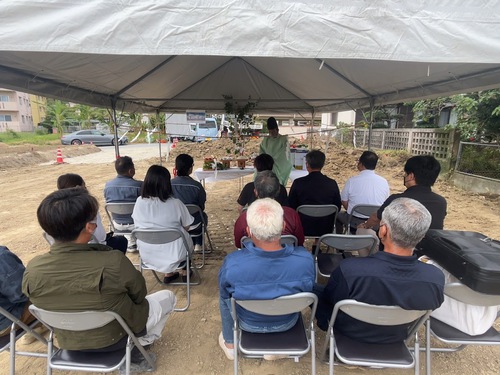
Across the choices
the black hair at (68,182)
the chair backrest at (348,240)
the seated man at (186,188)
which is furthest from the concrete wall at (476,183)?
the black hair at (68,182)

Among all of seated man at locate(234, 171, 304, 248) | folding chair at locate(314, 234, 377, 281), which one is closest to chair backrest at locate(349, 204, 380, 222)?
folding chair at locate(314, 234, 377, 281)

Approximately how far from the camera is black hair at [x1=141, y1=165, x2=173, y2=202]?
98.8 inches

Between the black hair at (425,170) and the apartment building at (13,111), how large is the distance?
39499 mm

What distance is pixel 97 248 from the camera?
1458mm

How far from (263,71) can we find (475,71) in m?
3.06

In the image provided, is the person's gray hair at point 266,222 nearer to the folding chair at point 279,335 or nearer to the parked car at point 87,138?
the folding chair at point 279,335

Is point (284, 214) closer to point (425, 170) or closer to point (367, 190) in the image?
point (425, 170)

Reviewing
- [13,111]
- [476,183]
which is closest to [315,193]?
[476,183]

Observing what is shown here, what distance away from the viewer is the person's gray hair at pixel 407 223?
1.35 metres

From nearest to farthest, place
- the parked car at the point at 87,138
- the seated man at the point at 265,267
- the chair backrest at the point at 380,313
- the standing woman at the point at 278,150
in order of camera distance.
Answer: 1. the chair backrest at the point at 380,313
2. the seated man at the point at 265,267
3. the standing woman at the point at 278,150
4. the parked car at the point at 87,138

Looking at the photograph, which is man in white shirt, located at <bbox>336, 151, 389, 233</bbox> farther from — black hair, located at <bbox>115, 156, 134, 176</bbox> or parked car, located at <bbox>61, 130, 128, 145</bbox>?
parked car, located at <bbox>61, 130, 128, 145</bbox>

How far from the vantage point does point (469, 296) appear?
1.46 metres

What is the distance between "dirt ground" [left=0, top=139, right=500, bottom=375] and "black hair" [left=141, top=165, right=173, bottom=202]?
109cm

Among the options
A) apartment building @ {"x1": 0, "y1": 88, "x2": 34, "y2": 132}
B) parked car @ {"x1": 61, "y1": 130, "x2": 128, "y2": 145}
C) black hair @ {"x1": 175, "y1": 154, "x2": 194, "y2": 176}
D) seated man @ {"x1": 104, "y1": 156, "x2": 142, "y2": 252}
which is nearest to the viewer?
seated man @ {"x1": 104, "y1": 156, "x2": 142, "y2": 252}
